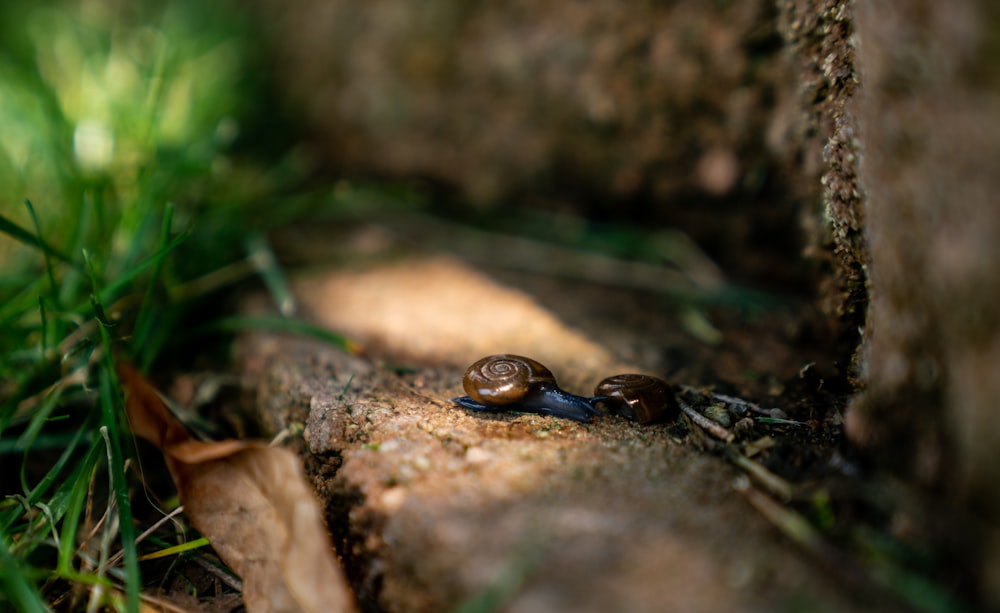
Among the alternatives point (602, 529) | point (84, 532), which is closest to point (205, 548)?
point (84, 532)

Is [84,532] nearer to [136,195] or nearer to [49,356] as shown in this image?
[49,356]

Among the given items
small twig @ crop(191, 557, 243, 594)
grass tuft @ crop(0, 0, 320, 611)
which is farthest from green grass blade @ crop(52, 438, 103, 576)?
small twig @ crop(191, 557, 243, 594)

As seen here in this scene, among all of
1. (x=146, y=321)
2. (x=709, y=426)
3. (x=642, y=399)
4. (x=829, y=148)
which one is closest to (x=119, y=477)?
(x=146, y=321)

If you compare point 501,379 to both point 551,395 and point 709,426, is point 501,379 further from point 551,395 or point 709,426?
point 709,426

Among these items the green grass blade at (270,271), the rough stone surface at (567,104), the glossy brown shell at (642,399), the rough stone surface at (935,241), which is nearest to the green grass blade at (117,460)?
the green grass blade at (270,271)

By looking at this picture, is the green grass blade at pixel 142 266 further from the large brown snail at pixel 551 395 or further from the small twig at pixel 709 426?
the small twig at pixel 709 426

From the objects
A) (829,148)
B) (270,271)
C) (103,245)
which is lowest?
(103,245)
